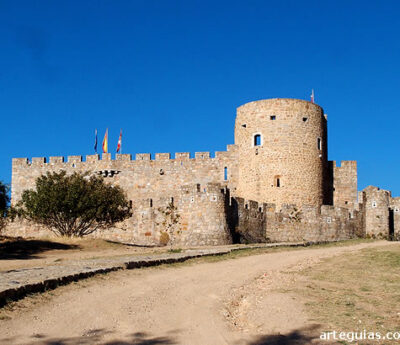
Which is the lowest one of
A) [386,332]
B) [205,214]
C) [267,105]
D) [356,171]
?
[386,332]

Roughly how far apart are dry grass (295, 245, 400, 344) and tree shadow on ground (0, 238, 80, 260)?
32.0 ft

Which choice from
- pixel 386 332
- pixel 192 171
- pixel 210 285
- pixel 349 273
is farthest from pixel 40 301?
pixel 192 171

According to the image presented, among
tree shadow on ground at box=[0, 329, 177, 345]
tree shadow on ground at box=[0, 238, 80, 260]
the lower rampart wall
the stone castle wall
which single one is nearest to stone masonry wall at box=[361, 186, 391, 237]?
the lower rampart wall

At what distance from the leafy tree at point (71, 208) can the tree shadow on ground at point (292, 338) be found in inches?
801

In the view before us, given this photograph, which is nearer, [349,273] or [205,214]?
[349,273]

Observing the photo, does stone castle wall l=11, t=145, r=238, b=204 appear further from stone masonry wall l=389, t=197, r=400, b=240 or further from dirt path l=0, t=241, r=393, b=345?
dirt path l=0, t=241, r=393, b=345

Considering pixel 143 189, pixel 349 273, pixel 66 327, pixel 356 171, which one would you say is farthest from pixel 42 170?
pixel 66 327

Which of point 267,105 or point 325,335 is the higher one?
point 267,105

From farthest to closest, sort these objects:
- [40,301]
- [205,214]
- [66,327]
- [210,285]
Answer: [205,214] < [210,285] < [40,301] < [66,327]

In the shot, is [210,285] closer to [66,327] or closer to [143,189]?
[66,327]

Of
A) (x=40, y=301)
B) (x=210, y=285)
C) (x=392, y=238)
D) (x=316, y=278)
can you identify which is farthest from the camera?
(x=392, y=238)

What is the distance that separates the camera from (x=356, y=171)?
105 ft

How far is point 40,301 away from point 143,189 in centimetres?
2517

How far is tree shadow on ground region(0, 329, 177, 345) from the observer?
20.9 feet
